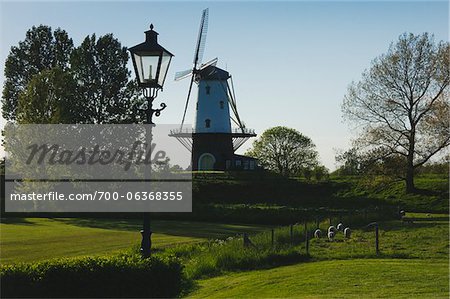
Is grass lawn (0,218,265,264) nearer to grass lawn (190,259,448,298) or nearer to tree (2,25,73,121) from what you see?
grass lawn (190,259,448,298)

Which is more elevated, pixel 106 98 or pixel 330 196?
pixel 106 98

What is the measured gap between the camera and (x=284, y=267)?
49.2 feet

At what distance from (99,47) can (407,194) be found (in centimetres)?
2804

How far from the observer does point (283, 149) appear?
252 ft

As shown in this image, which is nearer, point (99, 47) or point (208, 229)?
point (208, 229)

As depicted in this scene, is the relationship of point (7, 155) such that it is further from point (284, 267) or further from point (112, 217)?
point (284, 267)

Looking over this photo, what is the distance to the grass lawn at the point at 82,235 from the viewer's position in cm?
2288

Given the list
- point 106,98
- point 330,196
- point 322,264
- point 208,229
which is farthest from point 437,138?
point 322,264

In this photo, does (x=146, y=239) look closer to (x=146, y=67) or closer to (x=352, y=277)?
(x=146, y=67)

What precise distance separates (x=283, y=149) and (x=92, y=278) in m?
67.8

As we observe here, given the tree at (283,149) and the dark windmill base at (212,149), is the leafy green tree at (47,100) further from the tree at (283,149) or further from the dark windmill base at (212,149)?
the tree at (283,149)

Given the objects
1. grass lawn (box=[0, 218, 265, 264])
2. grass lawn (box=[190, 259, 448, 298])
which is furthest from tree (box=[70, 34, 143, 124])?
grass lawn (box=[190, 259, 448, 298])

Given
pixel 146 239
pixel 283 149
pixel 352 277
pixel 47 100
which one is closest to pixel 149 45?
pixel 146 239

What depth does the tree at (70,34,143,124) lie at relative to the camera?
49.7 metres
